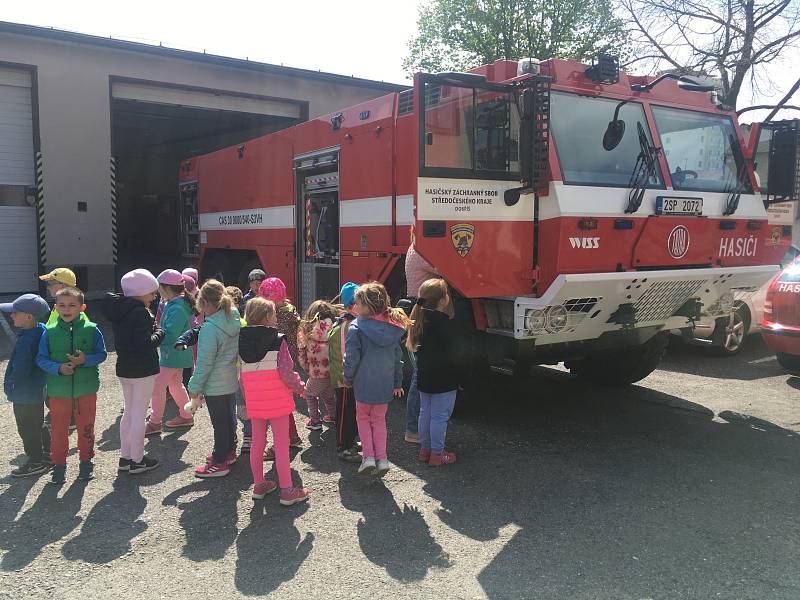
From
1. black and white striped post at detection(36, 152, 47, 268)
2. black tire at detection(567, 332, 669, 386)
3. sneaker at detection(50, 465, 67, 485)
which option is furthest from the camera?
black and white striped post at detection(36, 152, 47, 268)

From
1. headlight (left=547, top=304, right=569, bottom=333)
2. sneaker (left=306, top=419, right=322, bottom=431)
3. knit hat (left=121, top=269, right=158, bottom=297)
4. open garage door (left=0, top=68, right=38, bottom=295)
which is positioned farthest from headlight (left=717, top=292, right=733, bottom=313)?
open garage door (left=0, top=68, right=38, bottom=295)

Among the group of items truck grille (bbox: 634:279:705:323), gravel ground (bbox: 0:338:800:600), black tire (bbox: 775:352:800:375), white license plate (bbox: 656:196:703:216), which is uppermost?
white license plate (bbox: 656:196:703:216)

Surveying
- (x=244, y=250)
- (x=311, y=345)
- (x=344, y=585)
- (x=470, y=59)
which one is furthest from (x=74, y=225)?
(x=470, y=59)

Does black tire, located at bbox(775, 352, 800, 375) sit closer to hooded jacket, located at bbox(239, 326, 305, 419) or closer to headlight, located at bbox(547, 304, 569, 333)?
headlight, located at bbox(547, 304, 569, 333)

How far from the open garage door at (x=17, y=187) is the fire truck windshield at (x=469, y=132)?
11.8 metres

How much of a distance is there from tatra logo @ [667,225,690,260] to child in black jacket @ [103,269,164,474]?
414 cm

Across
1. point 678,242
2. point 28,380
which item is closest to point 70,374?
point 28,380

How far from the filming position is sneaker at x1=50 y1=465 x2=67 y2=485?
14.3ft

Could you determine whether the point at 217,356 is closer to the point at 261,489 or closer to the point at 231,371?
the point at 231,371

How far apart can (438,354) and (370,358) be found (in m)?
0.59

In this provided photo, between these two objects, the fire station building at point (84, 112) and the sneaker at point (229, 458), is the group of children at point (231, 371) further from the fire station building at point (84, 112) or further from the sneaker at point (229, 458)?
the fire station building at point (84, 112)

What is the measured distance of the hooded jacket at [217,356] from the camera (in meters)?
4.39

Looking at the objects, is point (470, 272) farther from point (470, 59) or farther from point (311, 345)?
point (470, 59)

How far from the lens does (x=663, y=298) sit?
5.50 metres
